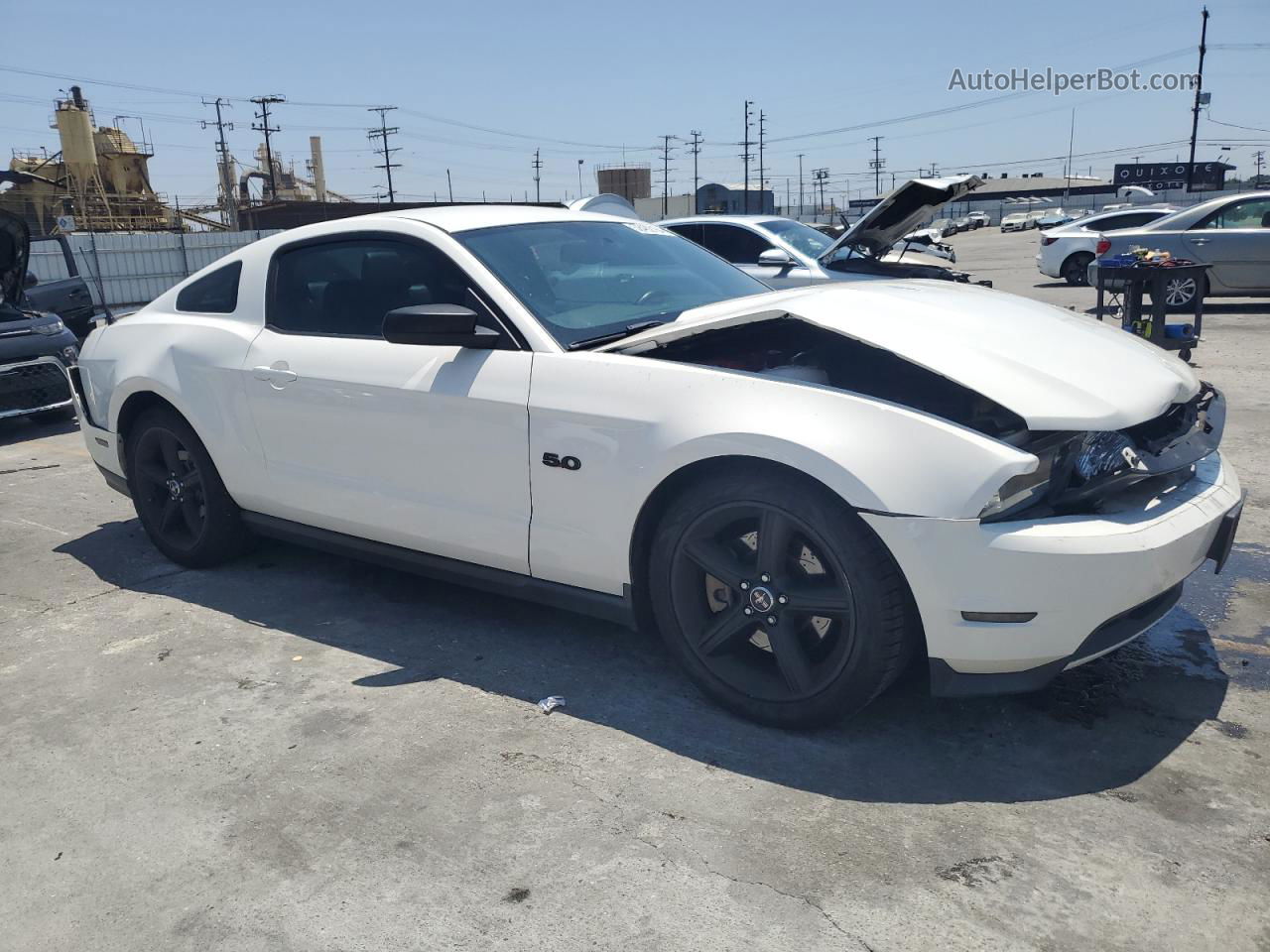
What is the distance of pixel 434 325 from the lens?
335 cm

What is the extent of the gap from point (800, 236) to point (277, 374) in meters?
8.50

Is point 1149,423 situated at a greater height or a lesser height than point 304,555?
greater

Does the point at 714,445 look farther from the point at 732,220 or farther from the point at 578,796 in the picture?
the point at 732,220

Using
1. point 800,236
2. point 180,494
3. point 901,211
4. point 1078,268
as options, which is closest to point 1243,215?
point 1078,268

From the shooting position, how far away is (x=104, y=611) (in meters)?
4.36

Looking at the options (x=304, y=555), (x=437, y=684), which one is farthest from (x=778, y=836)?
(x=304, y=555)

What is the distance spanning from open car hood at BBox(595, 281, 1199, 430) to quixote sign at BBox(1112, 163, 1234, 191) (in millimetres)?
84167

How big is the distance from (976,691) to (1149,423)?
1052mm

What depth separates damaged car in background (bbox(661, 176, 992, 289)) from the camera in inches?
356

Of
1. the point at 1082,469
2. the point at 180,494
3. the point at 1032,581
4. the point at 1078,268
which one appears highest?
the point at 1082,469

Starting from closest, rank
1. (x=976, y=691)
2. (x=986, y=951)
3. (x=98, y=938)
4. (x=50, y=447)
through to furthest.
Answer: (x=986, y=951)
(x=98, y=938)
(x=976, y=691)
(x=50, y=447)

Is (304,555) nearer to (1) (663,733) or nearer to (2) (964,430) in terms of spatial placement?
(1) (663,733)

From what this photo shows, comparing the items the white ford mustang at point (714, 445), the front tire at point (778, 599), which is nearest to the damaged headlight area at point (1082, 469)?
the white ford mustang at point (714, 445)

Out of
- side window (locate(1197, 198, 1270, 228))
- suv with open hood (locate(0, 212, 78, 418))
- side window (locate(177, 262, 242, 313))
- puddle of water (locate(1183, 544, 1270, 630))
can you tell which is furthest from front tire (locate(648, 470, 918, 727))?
side window (locate(1197, 198, 1270, 228))
